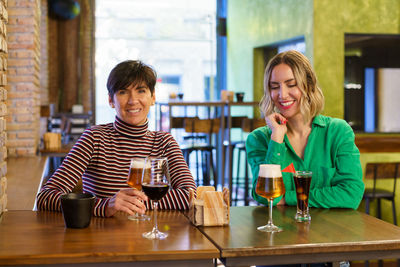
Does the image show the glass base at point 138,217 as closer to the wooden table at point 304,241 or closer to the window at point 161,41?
the wooden table at point 304,241

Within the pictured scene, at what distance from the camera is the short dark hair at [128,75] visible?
2.18m

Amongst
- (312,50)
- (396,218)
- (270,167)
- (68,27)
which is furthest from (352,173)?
(68,27)

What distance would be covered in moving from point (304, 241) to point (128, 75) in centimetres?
103

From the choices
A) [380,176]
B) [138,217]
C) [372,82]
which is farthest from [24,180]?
[372,82]

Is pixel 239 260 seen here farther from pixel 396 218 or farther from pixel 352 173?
pixel 396 218

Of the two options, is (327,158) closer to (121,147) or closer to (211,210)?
(211,210)

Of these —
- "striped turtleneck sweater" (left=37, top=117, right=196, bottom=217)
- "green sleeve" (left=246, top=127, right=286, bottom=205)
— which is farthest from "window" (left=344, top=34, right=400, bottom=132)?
"striped turtleneck sweater" (left=37, top=117, right=196, bottom=217)

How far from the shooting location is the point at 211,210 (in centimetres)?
175

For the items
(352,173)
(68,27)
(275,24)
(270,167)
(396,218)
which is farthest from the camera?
(68,27)

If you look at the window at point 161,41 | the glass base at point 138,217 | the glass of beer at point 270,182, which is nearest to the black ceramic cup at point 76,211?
the glass base at point 138,217

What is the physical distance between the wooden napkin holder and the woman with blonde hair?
53cm

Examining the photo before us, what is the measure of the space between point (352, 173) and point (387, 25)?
13.4 ft

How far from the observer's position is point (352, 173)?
2.23 m

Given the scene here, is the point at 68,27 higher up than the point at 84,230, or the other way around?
the point at 68,27
